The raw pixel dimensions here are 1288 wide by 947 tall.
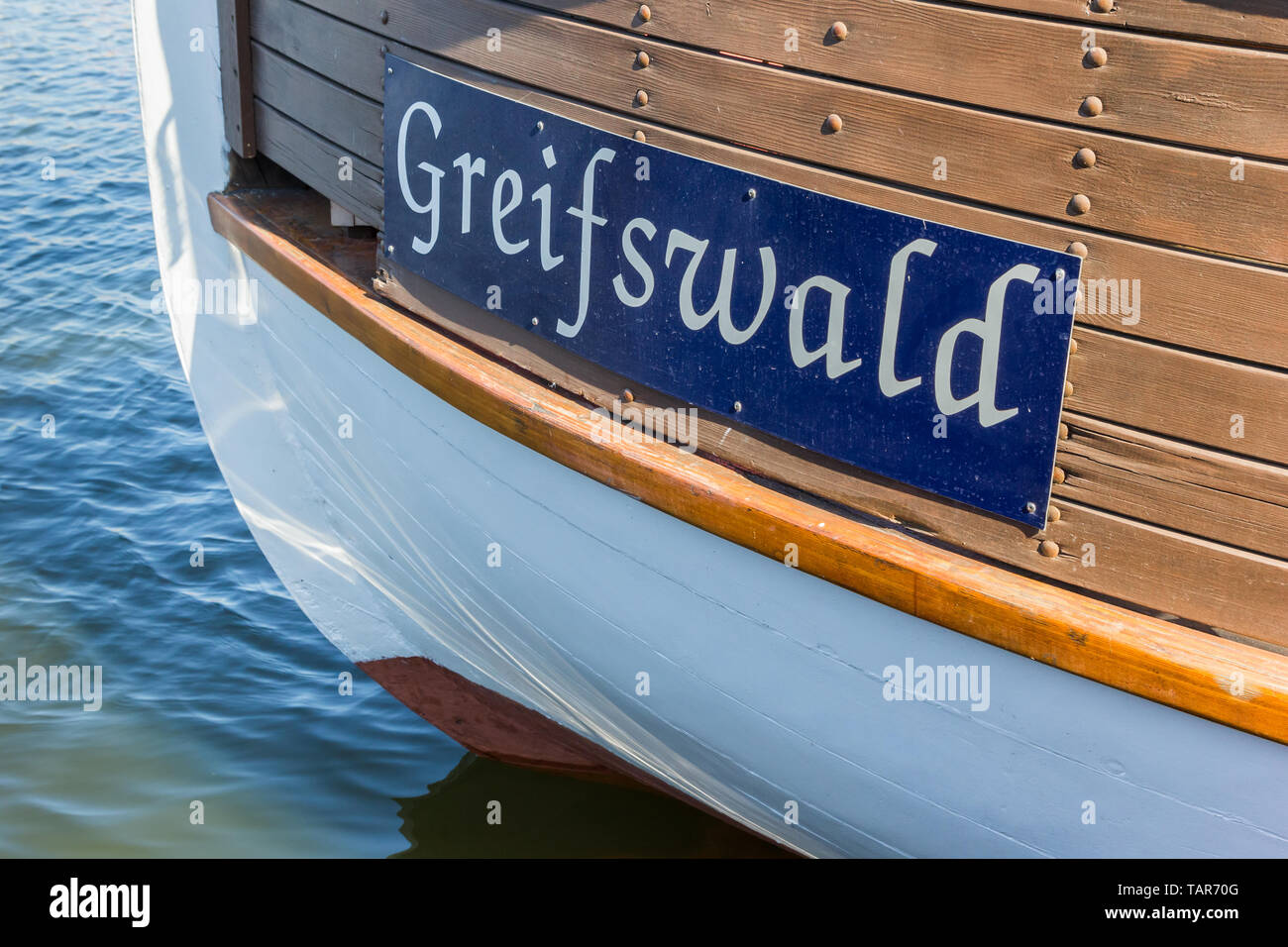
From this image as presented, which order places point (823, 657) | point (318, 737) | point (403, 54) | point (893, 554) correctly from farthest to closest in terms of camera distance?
point (318, 737) < point (403, 54) < point (823, 657) < point (893, 554)

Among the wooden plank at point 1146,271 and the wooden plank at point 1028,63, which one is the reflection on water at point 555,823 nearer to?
the wooden plank at point 1146,271

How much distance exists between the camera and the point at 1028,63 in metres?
2.07

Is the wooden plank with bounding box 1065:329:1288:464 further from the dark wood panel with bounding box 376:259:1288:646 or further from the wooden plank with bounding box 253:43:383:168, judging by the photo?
the wooden plank with bounding box 253:43:383:168

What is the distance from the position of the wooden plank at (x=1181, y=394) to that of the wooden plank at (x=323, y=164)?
1914 millimetres

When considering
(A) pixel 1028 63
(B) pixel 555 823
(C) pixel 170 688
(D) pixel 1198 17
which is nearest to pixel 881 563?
(A) pixel 1028 63

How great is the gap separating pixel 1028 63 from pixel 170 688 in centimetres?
441

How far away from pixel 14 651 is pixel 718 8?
4396 millimetres

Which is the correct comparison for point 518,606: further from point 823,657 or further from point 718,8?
point 718,8

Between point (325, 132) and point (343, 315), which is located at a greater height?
point (325, 132)

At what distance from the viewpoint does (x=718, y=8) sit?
240cm

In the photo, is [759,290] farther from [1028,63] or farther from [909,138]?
[1028,63]

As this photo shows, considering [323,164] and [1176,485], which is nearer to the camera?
[1176,485]

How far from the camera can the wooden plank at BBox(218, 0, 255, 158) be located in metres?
3.68
